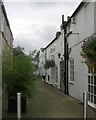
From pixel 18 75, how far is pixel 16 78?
17 cm

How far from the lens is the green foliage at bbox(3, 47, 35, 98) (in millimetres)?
11102

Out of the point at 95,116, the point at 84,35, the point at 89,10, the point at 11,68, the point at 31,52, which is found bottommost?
the point at 95,116

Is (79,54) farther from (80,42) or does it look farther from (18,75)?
(18,75)

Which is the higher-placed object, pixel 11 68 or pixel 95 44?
pixel 95 44

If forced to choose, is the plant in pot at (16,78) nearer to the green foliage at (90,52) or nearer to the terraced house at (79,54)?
the green foliage at (90,52)

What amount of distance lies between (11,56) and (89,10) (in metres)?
4.94

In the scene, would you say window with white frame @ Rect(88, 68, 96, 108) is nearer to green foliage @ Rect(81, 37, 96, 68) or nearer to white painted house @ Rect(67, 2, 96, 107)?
white painted house @ Rect(67, 2, 96, 107)

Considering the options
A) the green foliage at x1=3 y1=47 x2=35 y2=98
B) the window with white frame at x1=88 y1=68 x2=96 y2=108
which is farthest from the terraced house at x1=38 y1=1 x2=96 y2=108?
the green foliage at x1=3 y1=47 x2=35 y2=98

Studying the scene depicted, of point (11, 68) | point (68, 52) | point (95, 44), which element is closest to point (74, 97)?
point (68, 52)

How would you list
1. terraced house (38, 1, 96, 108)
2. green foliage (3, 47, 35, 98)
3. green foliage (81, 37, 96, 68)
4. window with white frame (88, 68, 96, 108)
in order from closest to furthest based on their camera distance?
green foliage (81, 37, 96, 68) → green foliage (3, 47, 35, 98) → window with white frame (88, 68, 96, 108) → terraced house (38, 1, 96, 108)

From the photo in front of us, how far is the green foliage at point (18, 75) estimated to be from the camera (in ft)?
36.4

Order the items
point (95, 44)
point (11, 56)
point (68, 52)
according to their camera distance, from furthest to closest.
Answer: point (68, 52) → point (11, 56) → point (95, 44)

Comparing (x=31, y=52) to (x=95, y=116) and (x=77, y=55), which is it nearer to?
(x=95, y=116)

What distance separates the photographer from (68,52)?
1995 centimetres
